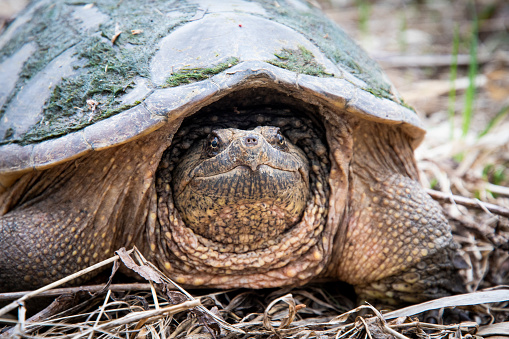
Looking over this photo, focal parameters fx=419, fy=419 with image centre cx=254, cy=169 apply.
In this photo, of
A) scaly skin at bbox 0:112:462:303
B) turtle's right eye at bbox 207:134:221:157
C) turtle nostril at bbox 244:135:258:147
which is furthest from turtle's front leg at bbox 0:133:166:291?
turtle nostril at bbox 244:135:258:147

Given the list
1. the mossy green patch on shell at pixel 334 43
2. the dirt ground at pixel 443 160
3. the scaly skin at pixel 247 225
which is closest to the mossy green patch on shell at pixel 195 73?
the scaly skin at pixel 247 225

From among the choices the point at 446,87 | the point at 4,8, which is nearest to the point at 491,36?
the point at 446,87

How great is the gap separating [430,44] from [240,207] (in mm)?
5749

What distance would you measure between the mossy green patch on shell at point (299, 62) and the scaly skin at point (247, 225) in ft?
0.99

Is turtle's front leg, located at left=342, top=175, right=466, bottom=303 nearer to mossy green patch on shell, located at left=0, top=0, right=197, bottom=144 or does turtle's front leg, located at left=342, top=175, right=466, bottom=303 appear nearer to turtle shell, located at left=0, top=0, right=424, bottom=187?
turtle shell, located at left=0, top=0, right=424, bottom=187

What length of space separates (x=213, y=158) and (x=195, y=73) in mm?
435

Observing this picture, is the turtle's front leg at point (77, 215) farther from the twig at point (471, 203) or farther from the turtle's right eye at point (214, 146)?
the twig at point (471, 203)

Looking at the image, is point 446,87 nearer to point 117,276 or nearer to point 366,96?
point 366,96

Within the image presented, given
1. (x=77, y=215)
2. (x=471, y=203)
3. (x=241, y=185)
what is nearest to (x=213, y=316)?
(x=241, y=185)

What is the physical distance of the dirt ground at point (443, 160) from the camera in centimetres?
205

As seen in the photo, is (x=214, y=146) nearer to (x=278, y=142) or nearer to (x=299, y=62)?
(x=278, y=142)

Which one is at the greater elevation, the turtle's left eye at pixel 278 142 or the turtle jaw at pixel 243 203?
the turtle's left eye at pixel 278 142

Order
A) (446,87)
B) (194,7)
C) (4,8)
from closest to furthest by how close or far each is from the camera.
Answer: (194,7) < (446,87) < (4,8)

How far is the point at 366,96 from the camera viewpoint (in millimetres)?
2229
